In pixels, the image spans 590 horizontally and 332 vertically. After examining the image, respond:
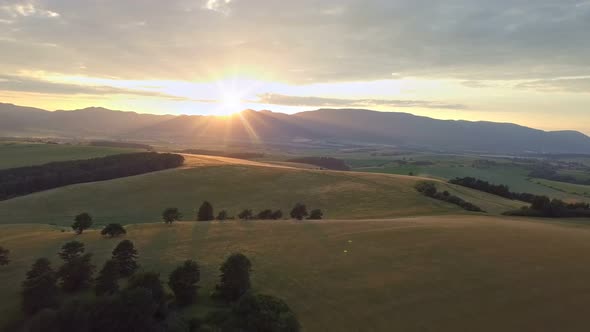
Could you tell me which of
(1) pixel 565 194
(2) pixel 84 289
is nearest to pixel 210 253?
(2) pixel 84 289

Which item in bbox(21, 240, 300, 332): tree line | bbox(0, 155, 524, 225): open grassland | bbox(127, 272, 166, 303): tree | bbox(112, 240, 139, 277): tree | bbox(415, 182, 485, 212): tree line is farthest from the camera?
bbox(0, 155, 524, 225): open grassland

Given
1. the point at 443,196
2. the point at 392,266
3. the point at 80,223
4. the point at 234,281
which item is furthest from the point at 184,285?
the point at 443,196

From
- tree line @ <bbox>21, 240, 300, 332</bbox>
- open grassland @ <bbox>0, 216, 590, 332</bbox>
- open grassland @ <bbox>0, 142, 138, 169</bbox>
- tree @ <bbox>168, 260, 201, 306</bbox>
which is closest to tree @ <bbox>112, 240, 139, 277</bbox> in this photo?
tree line @ <bbox>21, 240, 300, 332</bbox>

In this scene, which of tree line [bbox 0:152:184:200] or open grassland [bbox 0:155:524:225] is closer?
open grassland [bbox 0:155:524:225]

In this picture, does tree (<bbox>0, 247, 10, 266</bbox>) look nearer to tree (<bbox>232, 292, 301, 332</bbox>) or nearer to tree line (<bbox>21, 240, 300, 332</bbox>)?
tree line (<bbox>21, 240, 300, 332</bbox>)

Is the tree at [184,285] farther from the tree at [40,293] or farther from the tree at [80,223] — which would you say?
the tree at [80,223]

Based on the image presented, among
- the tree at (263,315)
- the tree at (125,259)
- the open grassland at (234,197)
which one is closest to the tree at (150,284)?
the tree at (263,315)
